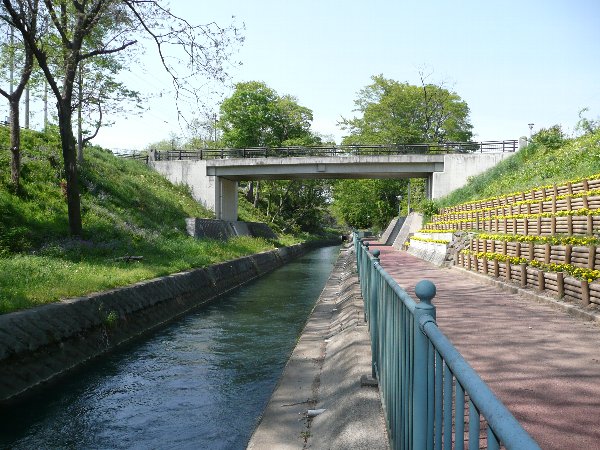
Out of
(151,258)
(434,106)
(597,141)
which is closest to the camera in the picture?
(151,258)

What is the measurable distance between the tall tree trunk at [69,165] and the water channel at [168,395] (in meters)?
6.28

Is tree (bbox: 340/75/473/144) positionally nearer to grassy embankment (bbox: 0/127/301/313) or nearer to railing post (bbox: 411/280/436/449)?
grassy embankment (bbox: 0/127/301/313)

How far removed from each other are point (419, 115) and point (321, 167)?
1282 inches

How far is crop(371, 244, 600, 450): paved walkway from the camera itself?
158 inches

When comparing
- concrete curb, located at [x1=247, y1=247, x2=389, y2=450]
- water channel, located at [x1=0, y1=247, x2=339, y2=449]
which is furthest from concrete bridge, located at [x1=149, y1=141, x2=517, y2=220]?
concrete curb, located at [x1=247, y1=247, x2=389, y2=450]

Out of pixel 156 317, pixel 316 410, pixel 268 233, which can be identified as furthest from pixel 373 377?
pixel 268 233

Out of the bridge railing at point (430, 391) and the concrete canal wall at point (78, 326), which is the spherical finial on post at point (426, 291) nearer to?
the bridge railing at point (430, 391)

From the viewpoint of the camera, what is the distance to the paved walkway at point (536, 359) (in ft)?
13.1

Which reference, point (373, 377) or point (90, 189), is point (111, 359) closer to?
point (373, 377)

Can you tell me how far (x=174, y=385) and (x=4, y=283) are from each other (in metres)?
4.43

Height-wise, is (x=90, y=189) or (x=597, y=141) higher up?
(x=597, y=141)

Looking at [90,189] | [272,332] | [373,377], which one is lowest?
[272,332]

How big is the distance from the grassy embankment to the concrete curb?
5031mm

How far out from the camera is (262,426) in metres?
5.53
